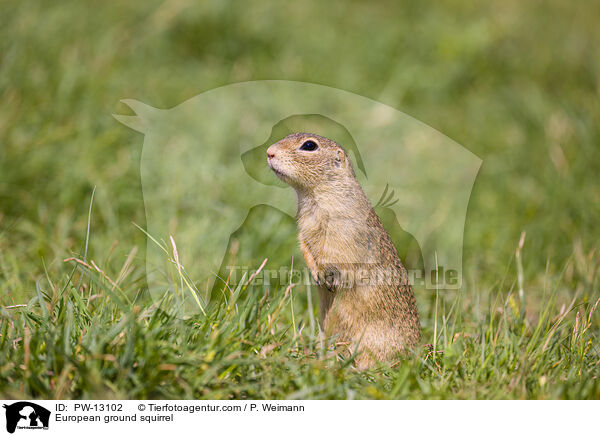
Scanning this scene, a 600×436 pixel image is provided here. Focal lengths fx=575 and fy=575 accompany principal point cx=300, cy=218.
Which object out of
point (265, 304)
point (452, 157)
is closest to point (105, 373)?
point (265, 304)

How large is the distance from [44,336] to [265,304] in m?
0.87

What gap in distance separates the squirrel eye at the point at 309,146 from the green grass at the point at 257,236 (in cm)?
68

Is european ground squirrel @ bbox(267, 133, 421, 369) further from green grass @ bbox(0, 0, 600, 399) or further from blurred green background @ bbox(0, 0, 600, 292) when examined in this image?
blurred green background @ bbox(0, 0, 600, 292)

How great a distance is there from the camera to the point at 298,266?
3.53 metres

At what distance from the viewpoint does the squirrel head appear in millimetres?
2582

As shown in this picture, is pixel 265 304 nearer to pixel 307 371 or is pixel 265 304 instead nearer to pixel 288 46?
pixel 307 371

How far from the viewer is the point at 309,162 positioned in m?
2.66

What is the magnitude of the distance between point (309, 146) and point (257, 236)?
1.13 m

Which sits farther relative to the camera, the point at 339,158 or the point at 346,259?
the point at 339,158

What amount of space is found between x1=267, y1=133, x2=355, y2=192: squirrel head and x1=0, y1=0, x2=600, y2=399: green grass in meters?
0.53

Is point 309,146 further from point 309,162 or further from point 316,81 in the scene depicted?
point 316,81
